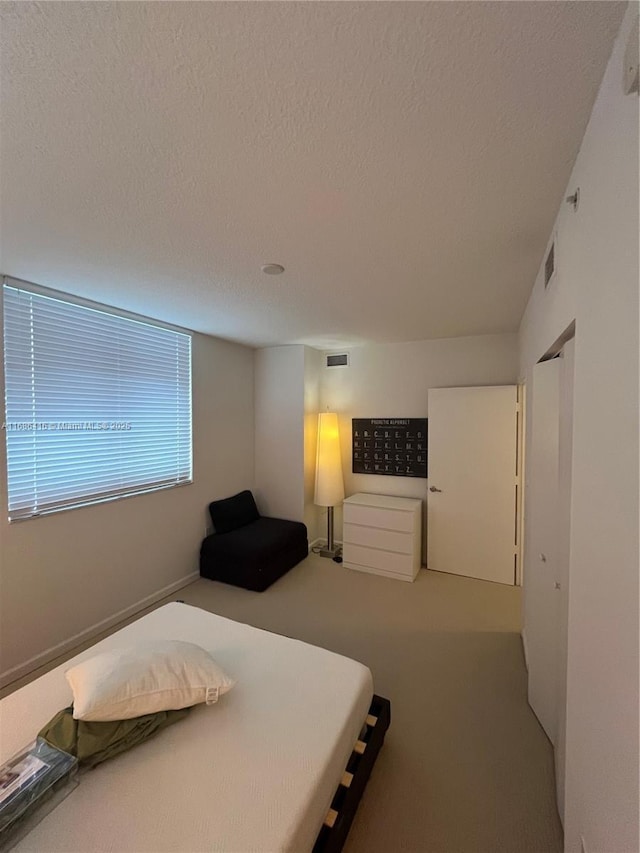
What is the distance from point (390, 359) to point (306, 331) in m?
1.16

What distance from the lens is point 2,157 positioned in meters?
1.06

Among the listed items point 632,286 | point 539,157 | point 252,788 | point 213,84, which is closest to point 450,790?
point 252,788

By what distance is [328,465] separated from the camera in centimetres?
400

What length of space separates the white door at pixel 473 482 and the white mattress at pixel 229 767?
2280 millimetres

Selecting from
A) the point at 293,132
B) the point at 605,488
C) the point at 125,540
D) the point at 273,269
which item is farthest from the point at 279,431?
the point at 605,488

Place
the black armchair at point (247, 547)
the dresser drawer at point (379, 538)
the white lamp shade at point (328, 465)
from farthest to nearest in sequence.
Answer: the white lamp shade at point (328, 465) → the dresser drawer at point (379, 538) → the black armchair at point (247, 547)

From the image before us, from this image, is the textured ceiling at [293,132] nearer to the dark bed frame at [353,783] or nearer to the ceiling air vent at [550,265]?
the ceiling air vent at [550,265]

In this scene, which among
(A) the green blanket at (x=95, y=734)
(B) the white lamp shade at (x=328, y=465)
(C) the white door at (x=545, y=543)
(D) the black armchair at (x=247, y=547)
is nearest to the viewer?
(A) the green blanket at (x=95, y=734)

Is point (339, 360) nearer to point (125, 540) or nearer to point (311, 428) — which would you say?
point (311, 428)

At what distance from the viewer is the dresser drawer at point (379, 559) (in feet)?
11.2

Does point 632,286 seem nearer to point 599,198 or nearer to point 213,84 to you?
point 599,198

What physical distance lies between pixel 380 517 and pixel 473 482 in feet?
3.26

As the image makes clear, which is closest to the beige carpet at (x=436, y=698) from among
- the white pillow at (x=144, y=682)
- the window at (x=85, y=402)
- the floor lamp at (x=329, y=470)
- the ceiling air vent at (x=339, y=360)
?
the floor lamp at (x=329, y=470)

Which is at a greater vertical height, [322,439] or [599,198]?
[599,198]
